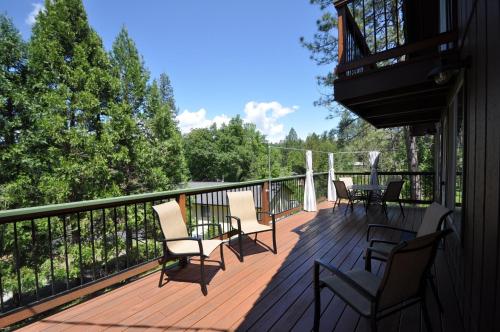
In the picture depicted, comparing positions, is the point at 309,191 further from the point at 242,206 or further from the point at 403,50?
the point at 403,50

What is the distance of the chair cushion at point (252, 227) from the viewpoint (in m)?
3.45

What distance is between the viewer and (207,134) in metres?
29.4

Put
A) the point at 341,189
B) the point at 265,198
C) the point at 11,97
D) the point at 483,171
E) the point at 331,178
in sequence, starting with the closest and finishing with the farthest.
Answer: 1. the point at 483,171
2. the point at 265,198
3. the point at 341,189
4. the point at 331,178
5. the point at 11,97

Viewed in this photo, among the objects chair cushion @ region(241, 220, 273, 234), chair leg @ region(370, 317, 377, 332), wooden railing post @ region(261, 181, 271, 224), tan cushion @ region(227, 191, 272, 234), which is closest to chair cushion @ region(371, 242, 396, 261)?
chair leg @ region(370, 317, 377, 332)

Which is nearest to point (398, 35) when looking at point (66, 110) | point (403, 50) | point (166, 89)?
point (403, 50)

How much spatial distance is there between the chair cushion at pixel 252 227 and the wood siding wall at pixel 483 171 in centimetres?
220

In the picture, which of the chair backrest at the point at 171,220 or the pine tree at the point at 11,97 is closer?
the chair backrest at the point at 171,220

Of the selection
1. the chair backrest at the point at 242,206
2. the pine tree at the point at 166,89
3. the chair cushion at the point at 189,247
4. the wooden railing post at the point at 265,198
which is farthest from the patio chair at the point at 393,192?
the pine tree at the point at 166,89

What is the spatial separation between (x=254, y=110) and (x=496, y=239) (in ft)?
175

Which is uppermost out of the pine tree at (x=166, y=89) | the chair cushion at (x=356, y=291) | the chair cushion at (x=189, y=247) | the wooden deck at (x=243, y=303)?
the pine tree at (x=166, y=89)

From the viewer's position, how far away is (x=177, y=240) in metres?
2.57

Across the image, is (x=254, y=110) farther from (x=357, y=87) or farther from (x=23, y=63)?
(x=357, y=87)

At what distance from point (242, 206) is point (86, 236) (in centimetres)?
850

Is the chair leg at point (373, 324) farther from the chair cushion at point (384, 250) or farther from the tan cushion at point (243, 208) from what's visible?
the tan cushion at point (243, 208)
